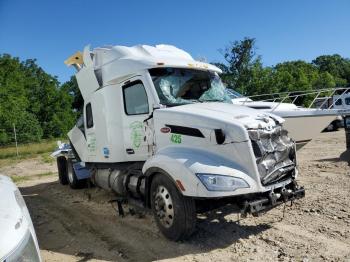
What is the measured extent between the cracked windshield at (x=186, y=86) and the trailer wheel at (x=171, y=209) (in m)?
1.39

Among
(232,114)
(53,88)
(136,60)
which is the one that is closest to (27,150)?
(136,60)

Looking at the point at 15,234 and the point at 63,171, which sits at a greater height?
the point at 15,234

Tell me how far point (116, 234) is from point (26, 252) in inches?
134

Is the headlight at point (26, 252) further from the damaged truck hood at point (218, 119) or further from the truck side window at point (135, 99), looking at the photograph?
the truck side window at point (135, 99)

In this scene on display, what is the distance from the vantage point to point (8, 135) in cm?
2994

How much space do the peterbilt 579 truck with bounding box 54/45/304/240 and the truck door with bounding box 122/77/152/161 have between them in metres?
0.02

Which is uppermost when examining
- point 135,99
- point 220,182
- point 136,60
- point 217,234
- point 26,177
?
point 136,60

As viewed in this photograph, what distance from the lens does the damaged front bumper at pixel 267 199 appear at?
196 inches

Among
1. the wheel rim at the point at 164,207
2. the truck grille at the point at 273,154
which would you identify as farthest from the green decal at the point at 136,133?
the truck grille at the point at 273,154

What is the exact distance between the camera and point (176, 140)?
579cm

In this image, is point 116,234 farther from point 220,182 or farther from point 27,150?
point 27,150

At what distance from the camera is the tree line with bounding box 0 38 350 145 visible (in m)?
32.5

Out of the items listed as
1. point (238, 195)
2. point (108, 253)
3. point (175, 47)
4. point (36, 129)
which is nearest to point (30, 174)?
point (175, 47)

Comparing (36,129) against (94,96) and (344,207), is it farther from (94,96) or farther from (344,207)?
(344,207)
